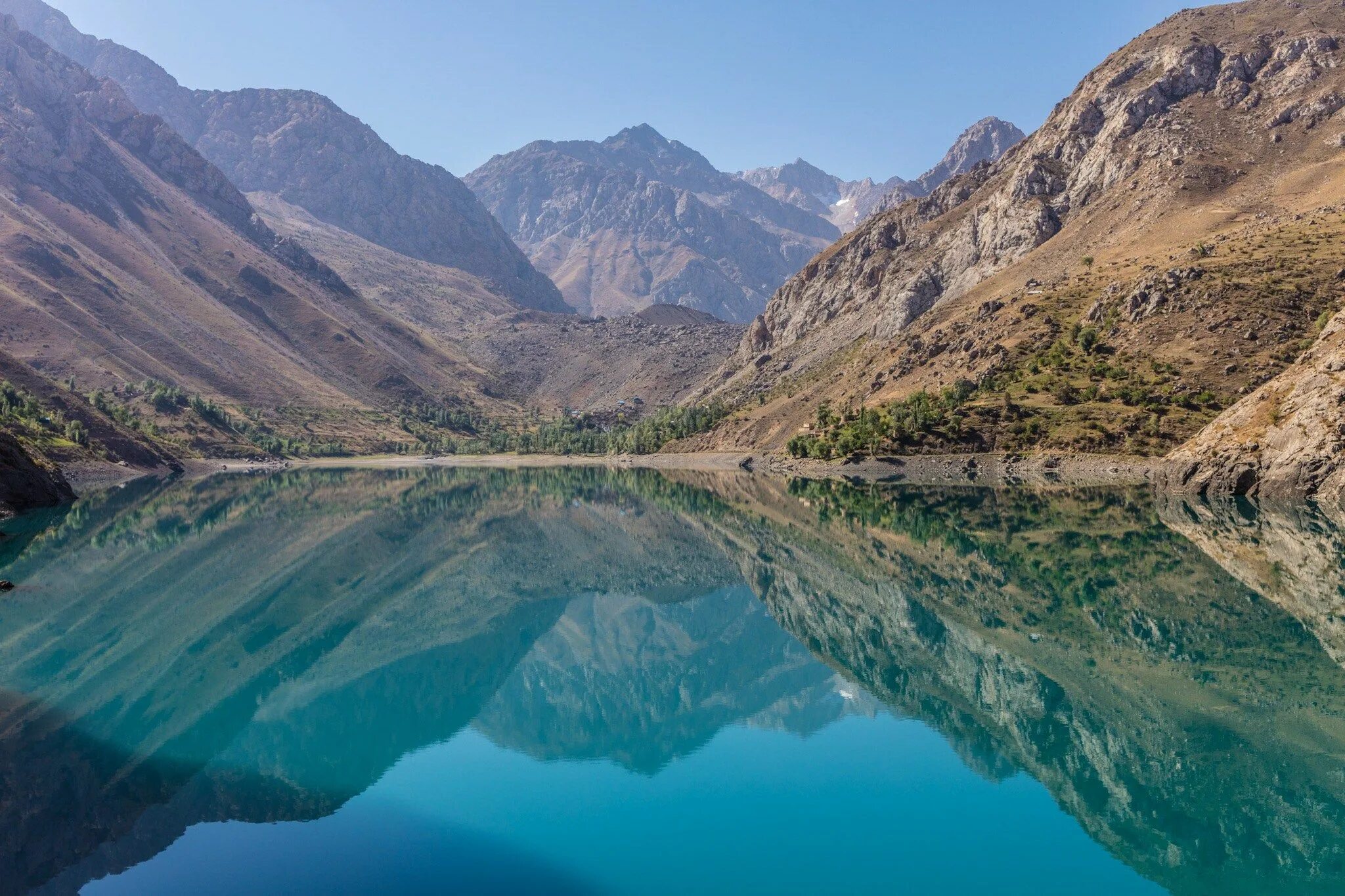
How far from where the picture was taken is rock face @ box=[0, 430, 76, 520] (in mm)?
Result: 89250

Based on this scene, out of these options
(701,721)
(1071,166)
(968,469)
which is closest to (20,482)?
(701,721)

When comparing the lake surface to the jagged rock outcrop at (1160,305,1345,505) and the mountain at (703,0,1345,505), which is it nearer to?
the jagged rock outcrop at (1160,305,1345,505)

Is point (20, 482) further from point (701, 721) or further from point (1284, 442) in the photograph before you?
point (1284, 442)

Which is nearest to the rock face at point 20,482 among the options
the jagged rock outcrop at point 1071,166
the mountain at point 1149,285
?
the mountain at point 1149,285

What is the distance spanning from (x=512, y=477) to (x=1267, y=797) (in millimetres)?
155368

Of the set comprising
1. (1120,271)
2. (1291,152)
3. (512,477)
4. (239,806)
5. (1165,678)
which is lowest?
(512,477)

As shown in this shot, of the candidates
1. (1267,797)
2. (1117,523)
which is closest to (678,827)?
(1267,797)

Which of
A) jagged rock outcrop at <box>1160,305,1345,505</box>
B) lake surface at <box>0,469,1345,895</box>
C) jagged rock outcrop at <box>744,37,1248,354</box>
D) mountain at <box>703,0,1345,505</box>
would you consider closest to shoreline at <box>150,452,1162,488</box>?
mountain at <box>703,0,1345,505</box>

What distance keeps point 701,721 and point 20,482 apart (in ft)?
310

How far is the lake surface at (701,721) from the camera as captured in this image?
1817 cm

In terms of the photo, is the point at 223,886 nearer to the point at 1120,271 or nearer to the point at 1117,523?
the point at 1117,523

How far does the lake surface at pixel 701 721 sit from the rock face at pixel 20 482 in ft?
114

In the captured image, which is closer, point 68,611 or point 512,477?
point 68,611

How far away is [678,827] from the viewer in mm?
19906
